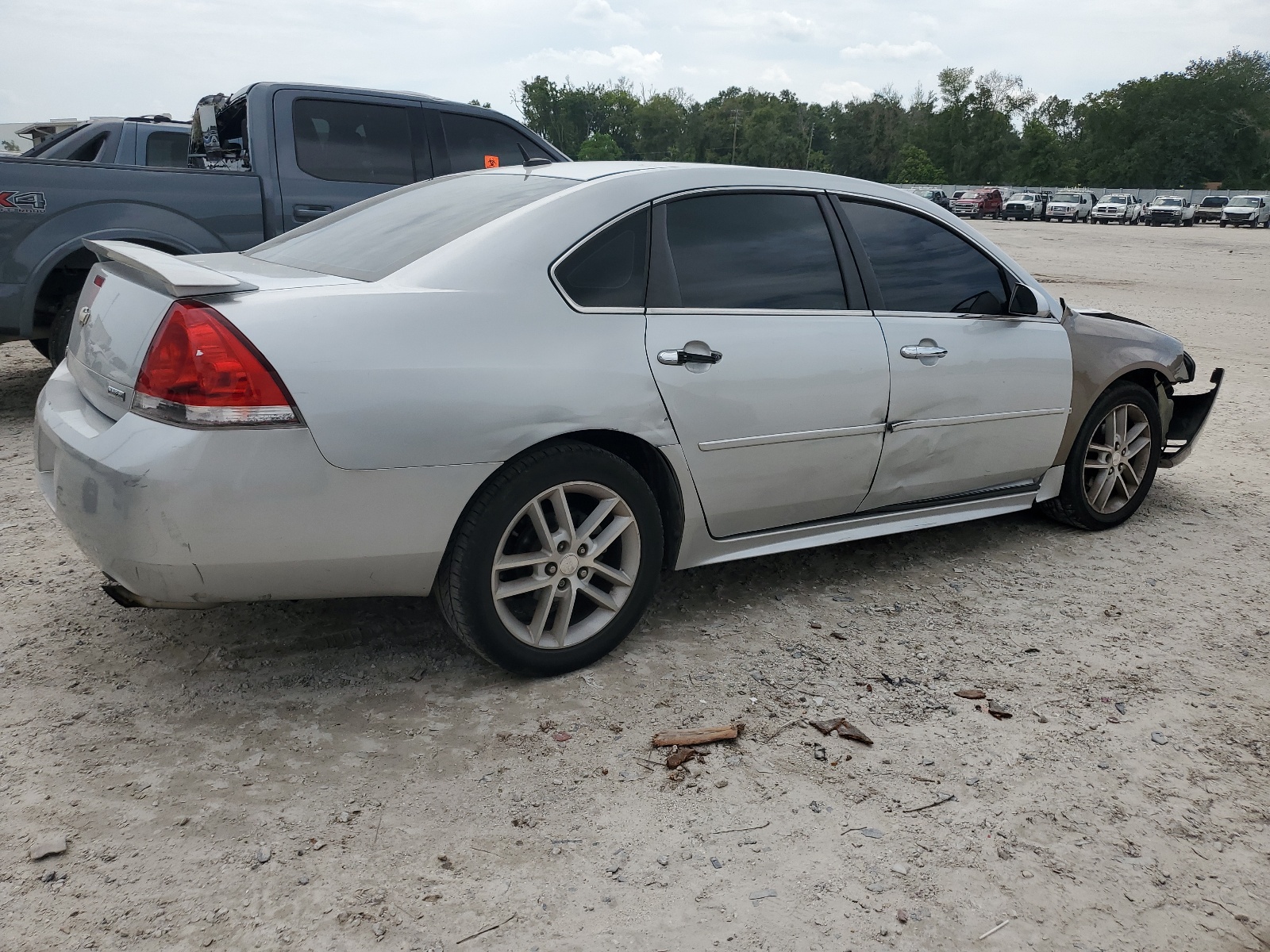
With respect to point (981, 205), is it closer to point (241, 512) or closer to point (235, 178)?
point (235, 178)

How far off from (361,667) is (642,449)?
114 centimetres

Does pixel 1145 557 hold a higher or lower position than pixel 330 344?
lower

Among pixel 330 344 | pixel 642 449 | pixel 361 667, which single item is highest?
pixel 330 344

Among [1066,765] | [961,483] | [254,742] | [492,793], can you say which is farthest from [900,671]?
[254,742]

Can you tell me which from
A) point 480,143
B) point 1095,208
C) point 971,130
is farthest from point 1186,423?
point 971,130

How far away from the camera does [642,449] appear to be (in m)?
3.30

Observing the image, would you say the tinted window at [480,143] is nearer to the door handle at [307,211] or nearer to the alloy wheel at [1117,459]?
the door handle at [307,211]

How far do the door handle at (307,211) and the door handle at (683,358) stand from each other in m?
Result: 4.12

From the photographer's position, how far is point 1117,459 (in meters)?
4.86

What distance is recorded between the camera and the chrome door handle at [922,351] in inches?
151

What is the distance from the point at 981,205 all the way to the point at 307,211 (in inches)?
1928

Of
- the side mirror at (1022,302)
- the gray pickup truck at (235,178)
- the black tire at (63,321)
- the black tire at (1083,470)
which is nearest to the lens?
the side mirror at (1022,302)

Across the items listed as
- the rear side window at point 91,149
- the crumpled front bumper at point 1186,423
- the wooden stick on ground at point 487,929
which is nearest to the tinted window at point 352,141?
the rear side window at point 91,149

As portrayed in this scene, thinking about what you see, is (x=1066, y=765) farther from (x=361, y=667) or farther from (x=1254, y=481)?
(x=1254, y=481)
